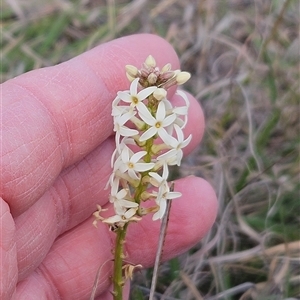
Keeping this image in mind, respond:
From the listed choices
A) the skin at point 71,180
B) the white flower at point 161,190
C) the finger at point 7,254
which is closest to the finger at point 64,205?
the skin at point 71,180

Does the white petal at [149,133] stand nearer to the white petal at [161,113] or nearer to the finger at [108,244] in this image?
the white petal at [161,113]

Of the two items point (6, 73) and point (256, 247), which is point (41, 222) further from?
point (6, 73)

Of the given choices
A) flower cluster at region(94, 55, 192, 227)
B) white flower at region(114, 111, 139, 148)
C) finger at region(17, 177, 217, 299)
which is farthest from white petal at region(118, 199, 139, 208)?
finger at region(17, 177, 217, 299)

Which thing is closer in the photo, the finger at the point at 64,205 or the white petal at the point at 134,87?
the white petal at the point at 134,87

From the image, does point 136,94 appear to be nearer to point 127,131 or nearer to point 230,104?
point 127,131

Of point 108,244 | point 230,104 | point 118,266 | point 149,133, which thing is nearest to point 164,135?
point 149,133

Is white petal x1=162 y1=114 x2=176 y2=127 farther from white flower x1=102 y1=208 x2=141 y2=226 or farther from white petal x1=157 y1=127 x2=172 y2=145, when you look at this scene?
white flower x1=102 y1=208 x2=141 y2=226

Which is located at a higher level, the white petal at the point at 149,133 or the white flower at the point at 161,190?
the white petal at the point at 149,133
